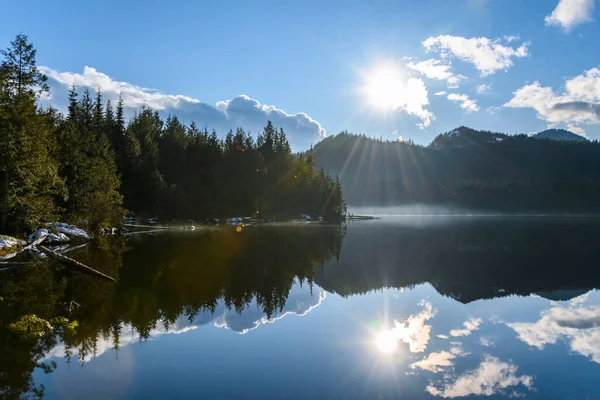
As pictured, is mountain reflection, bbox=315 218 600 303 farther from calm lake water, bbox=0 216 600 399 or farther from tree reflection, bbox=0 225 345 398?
tree reflection, bbox=0 225 345 398

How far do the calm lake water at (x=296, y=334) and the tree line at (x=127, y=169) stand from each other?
1370 centimetres

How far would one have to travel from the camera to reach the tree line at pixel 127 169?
135 ft

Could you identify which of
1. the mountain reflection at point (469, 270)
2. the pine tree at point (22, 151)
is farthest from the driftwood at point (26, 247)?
the mountain reflection at point (469, 270)

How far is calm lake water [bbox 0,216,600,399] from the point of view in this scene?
41.8ft

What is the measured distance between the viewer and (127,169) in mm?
111938

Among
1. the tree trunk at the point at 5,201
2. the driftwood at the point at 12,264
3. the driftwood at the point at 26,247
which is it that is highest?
the tree trunk at the point at 5,201

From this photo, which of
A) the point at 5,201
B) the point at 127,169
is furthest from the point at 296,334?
the point at 127,169

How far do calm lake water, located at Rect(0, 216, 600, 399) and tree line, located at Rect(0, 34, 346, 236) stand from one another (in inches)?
539

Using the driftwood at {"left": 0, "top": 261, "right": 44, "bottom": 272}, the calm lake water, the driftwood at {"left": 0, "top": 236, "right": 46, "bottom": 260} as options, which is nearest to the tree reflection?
the calm lake water

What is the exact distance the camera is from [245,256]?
43594 millimetres

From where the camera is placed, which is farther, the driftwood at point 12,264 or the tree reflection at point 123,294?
the driftwood at point 12,264

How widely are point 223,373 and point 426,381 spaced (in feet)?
22.8

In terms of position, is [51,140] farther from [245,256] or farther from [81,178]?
[245,256]

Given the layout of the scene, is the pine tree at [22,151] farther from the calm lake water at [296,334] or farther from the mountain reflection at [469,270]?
the mountain reflection at [469,270]
